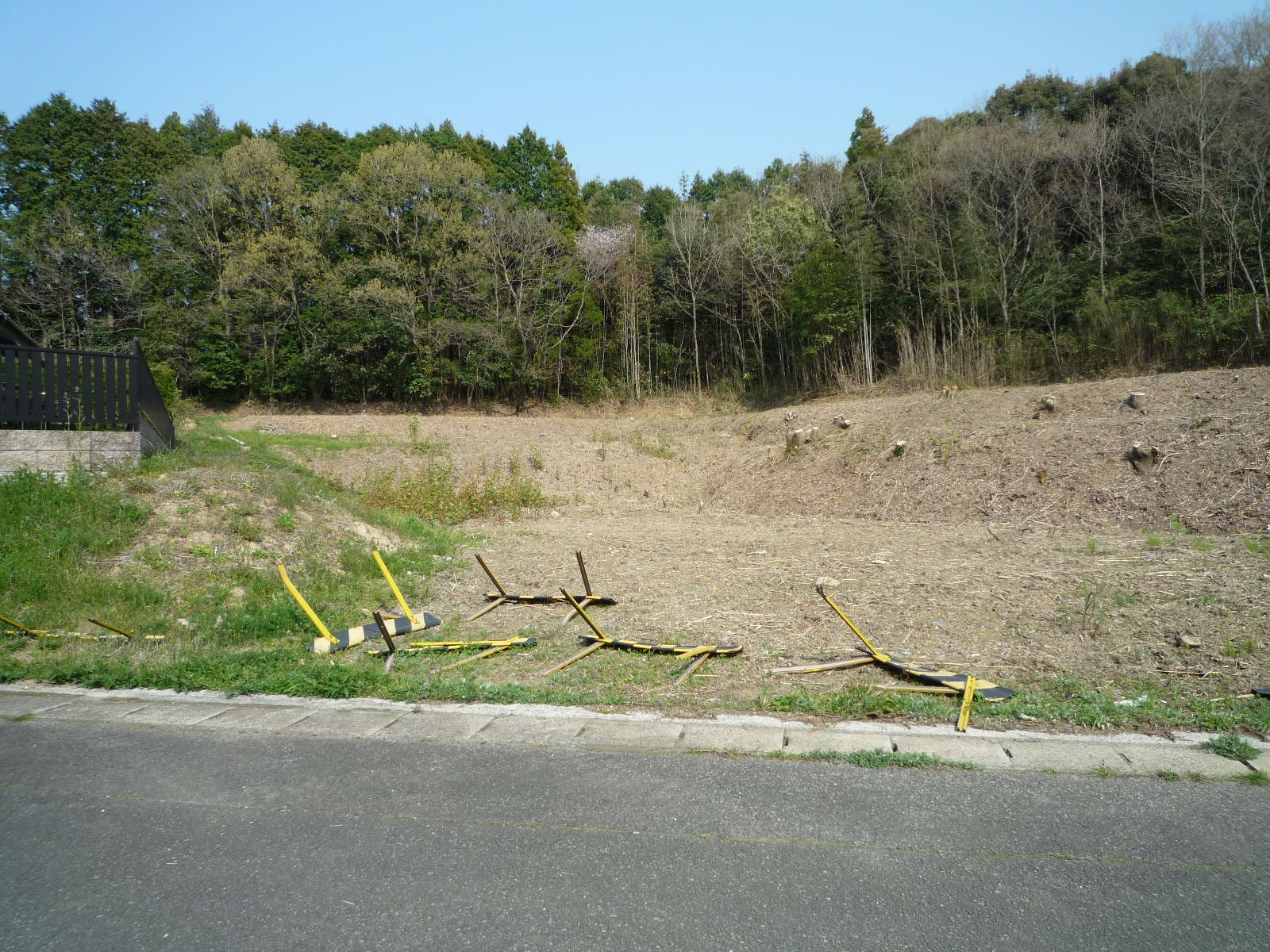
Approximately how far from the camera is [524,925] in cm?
218

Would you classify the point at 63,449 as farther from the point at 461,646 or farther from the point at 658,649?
the point at 658,649

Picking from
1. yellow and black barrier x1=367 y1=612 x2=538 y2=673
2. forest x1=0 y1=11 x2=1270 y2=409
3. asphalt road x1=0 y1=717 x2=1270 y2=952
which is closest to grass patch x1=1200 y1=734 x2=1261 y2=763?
asphalt road x1=0 y1=717 x2=1270 y2=952

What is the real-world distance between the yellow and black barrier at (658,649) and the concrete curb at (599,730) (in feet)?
2.21

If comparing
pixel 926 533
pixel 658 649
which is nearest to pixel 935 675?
pixel 658 649

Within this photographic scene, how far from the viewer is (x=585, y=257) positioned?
92.0ft

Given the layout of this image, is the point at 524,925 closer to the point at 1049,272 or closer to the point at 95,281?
the point at 1049,272

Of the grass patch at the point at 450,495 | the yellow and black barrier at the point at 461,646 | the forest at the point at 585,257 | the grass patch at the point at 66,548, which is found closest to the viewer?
the yellow and black barrier at the point at 461,646

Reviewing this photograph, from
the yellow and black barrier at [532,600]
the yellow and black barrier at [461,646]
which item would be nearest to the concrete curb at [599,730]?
the yellow and black barrier at [461,646]

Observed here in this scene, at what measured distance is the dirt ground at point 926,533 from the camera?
467cm

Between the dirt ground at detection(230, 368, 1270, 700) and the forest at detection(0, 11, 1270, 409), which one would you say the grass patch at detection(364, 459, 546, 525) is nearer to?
the dirt ground at detection(230, 368, 1270, 700)

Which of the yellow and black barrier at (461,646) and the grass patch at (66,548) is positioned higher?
the grass patch at (66,548)

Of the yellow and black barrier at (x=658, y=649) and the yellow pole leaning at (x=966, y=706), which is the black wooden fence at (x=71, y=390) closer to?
the yellow and black barrier at (x=658, y=649)

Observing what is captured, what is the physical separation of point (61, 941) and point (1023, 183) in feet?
75.9

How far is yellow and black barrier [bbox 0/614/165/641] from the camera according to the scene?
18.1ft
